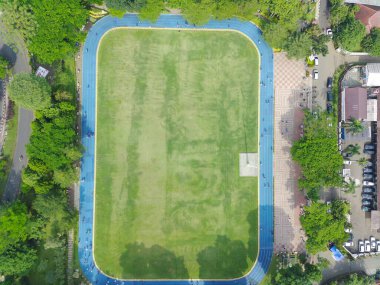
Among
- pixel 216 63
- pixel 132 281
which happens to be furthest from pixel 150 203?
pixel 216 63

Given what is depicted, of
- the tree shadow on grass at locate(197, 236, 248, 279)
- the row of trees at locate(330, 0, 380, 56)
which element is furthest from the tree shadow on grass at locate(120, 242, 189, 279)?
the row of trees at locate(330, 0, 380, 56)

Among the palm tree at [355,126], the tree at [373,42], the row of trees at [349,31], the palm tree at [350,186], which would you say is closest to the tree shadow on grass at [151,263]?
the palm tree at [350,186]

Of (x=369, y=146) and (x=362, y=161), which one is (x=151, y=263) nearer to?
(x=362, y=161)

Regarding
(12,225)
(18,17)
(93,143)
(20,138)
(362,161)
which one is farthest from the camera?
(362,161)

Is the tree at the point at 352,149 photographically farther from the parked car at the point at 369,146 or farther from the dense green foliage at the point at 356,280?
the dense green foliage at the point at 356,280

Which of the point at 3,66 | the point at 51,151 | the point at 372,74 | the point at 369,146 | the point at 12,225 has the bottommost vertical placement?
the point at 12,225

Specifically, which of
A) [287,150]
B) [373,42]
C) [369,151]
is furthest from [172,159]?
[373,42]

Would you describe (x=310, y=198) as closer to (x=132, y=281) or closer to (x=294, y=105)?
(x=294, y=105)
